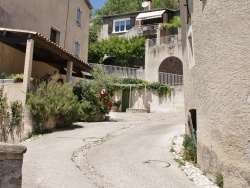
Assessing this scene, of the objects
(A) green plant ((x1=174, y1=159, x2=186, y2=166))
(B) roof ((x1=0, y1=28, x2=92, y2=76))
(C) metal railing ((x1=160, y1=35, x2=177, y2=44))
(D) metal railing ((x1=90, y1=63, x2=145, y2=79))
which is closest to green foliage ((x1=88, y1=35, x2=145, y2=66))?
(C) metal railing ((x1=160, y1=35, x2=177, y2=44))

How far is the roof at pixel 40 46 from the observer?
45.0 feet

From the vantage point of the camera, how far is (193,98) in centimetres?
994

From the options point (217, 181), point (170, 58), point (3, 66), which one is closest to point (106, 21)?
point (170, 58)

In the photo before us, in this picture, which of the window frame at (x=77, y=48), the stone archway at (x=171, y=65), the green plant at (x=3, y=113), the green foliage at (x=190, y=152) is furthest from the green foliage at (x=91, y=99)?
the stone archway at (x=171, y=65)

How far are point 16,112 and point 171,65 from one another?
78.2 ft

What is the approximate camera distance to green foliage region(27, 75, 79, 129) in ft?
43.4

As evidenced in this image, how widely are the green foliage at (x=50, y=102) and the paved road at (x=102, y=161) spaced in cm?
96

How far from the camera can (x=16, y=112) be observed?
13.5 metres

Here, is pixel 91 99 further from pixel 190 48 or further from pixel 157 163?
pixel 157 163

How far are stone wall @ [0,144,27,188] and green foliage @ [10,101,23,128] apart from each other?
30.9 feet

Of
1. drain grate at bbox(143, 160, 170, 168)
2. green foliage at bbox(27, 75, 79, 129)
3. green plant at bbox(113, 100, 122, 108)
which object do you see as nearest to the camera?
drain grate at bbox(143, 160, 170, 168)

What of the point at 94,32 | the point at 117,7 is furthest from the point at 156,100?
the point at 117,7

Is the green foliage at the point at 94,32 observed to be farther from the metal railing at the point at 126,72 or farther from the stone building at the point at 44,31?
the stone building at the point at 44,31

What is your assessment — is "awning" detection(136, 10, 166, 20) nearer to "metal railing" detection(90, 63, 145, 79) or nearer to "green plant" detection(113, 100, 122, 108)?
"metal railing" detection(90, 63, 145, 79)
